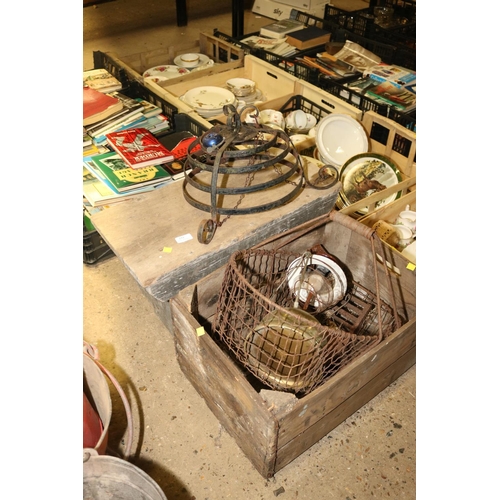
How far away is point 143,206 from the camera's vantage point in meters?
1.84

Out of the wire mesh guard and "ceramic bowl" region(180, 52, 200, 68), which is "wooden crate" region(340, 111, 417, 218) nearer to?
the wire mesh guard

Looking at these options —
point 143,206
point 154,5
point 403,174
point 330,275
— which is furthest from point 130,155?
point 154,5

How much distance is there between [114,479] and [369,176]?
1821 mm

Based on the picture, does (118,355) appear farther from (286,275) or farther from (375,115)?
(375,115)

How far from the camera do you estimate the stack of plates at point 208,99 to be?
9.29ft

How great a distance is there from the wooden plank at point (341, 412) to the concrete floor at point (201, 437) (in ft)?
0.26

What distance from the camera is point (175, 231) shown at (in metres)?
1.72

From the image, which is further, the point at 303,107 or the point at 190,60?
the point at 190,60

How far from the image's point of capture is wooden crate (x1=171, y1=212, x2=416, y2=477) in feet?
4.47

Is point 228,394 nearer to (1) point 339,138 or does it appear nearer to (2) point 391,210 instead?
(2) point 391,210

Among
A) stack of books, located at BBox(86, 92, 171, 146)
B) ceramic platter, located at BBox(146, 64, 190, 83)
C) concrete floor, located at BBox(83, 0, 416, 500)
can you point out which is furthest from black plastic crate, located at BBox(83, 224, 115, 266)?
ceramic platter, located at BBox(146, 64, 190, 83)

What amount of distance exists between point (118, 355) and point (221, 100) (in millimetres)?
1696

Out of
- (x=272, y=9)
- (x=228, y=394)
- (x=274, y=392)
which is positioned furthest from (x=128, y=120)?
(x=272, y=9)

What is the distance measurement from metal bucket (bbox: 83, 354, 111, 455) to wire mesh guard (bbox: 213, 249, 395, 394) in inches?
15.5
